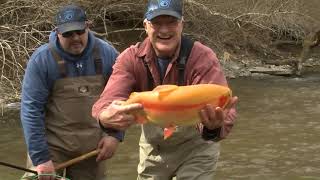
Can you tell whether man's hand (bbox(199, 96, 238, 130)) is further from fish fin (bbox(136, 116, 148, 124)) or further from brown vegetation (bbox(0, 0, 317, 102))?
brown vegetation (bbox(0, 0, 317, 102))

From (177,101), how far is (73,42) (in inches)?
79.8

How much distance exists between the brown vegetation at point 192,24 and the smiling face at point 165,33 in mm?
9194

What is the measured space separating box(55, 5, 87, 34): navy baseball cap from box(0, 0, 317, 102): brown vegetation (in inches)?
306

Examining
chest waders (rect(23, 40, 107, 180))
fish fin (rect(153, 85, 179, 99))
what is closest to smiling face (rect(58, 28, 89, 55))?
chest waders (rect(23, 40, 107, 180))

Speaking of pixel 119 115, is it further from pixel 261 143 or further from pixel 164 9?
pixel 261 143

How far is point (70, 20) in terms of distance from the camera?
16.5ft

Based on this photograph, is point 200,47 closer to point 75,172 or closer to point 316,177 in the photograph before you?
point 75,172

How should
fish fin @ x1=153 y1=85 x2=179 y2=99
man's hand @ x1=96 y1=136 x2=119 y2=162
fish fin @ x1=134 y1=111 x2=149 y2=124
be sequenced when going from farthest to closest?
man's hand @ x1=96 y1=136 x2=119 y2=162, fish fin @ x1=134 y1=111 x2=149 y2=124, fish fin @ x1=153 y1=85 x2=179 y2=99

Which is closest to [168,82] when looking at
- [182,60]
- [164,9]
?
[182,60]

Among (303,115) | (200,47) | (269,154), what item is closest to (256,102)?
(303,115)

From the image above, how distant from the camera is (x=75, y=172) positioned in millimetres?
5379

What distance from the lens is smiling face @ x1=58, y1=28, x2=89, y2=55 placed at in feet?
16.4

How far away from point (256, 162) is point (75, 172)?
4.95 metres

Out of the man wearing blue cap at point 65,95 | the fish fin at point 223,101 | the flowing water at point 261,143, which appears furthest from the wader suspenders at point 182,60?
the flowing water at point 261,143
